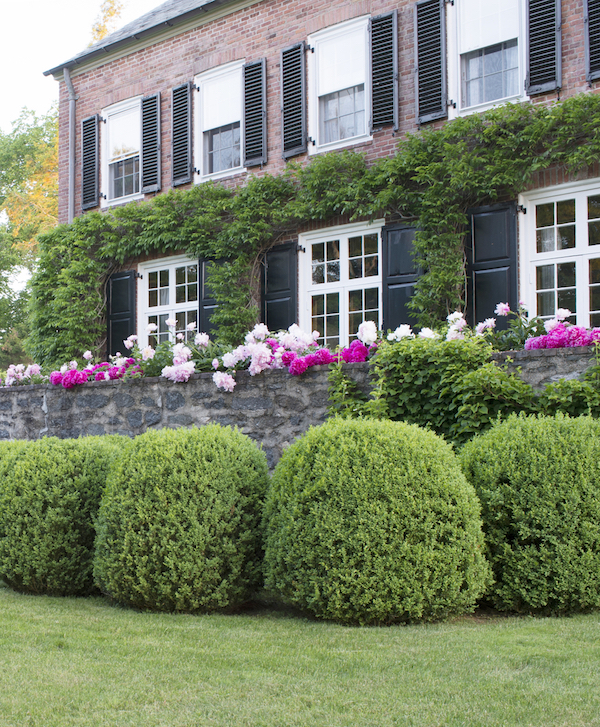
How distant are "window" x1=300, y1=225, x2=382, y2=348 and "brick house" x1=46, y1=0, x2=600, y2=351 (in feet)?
0.07

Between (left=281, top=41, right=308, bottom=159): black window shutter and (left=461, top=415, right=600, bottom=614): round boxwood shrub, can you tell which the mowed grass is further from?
(left=281, top=41, right=308, bottom=159): black window shutter

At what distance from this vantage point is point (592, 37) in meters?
8.30

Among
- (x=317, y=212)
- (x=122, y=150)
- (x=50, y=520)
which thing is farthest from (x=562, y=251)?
(x=122, y=150)

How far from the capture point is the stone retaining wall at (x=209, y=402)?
5387 millimetres

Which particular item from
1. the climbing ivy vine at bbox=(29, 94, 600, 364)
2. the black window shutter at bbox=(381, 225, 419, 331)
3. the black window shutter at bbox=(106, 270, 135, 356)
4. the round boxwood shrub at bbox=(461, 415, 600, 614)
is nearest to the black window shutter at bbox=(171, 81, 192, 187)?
the climbing ivy vine at bbox=(29, 94, 600, 364)

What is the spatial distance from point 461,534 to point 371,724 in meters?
1.36

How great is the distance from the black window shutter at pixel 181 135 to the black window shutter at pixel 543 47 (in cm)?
552

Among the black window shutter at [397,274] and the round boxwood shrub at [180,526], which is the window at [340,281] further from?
the round boxwood shrub at [180,526]

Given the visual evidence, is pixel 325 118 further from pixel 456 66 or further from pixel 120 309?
pixel 120 309

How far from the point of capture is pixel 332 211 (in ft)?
32.3

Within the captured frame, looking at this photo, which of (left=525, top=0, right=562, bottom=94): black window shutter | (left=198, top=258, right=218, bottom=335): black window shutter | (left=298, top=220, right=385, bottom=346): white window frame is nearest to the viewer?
(left=525, top=0, right=562, bottom=94): black window shutter

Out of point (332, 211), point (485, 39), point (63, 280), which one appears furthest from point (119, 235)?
point (485, 39)

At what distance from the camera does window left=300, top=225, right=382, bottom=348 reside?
9938 mm

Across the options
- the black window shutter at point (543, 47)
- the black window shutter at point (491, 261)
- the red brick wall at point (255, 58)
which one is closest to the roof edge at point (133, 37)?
the red brick wall at point (255, 58)
